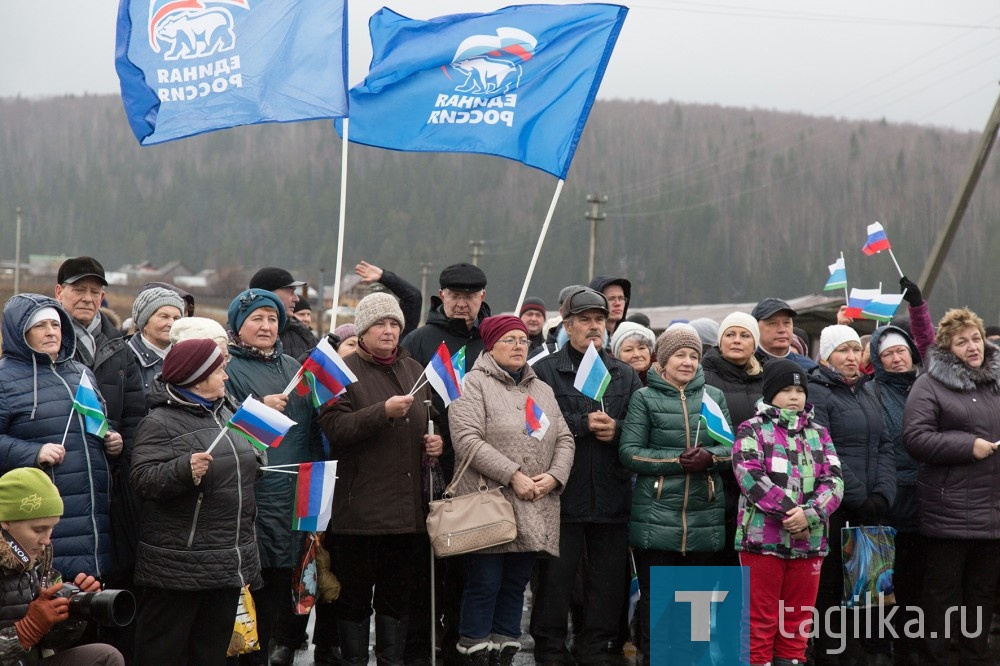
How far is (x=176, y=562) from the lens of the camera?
15.0ft

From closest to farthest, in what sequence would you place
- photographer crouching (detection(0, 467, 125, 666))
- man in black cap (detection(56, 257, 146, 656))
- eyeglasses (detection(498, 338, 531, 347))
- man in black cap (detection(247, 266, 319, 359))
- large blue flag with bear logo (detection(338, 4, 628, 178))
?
photographer crouching (detection(0, 467, 125, 666))
man in black cap (detection(56, 257, 146, 656))
eyeglasses (detection(498, 338, 531, 347))
man in black cap (detection(247, 266, 319, 359))
large blue flag with bear logo (detection(338, 4, 628, 178))

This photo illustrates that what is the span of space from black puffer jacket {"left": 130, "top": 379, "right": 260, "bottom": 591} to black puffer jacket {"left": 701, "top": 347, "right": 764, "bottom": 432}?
2990 mm

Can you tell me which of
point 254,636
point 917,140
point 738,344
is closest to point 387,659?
point 254,636

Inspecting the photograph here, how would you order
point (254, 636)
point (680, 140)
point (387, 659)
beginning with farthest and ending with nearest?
point (680, 140) < point (387, 659) < point (254, 636)

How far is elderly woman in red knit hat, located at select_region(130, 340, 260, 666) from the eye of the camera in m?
4.57

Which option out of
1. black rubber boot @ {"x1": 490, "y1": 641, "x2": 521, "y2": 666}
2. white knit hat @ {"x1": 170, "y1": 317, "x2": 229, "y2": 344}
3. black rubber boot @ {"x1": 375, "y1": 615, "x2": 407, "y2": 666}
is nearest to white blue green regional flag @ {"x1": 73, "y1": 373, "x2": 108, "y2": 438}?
white knit hat @ {"x1": 170, "y1": 317, "x2": 229, "y2": 344}

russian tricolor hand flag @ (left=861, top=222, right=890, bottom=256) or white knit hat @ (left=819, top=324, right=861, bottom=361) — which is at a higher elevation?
russian tricolor hand flag @ (left=861, top=222, right=890, bottom=256)

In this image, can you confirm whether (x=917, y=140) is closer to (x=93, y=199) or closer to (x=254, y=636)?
(x=93, y=199)

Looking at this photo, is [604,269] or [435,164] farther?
[435,164]

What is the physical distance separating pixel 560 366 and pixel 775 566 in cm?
164

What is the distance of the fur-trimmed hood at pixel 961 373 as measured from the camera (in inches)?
250

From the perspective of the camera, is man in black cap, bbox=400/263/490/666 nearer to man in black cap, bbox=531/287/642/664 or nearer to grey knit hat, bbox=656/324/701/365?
man in black cap, bbox=531/287/642/664

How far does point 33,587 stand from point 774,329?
466 centimetres

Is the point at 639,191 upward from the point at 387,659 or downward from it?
upward
